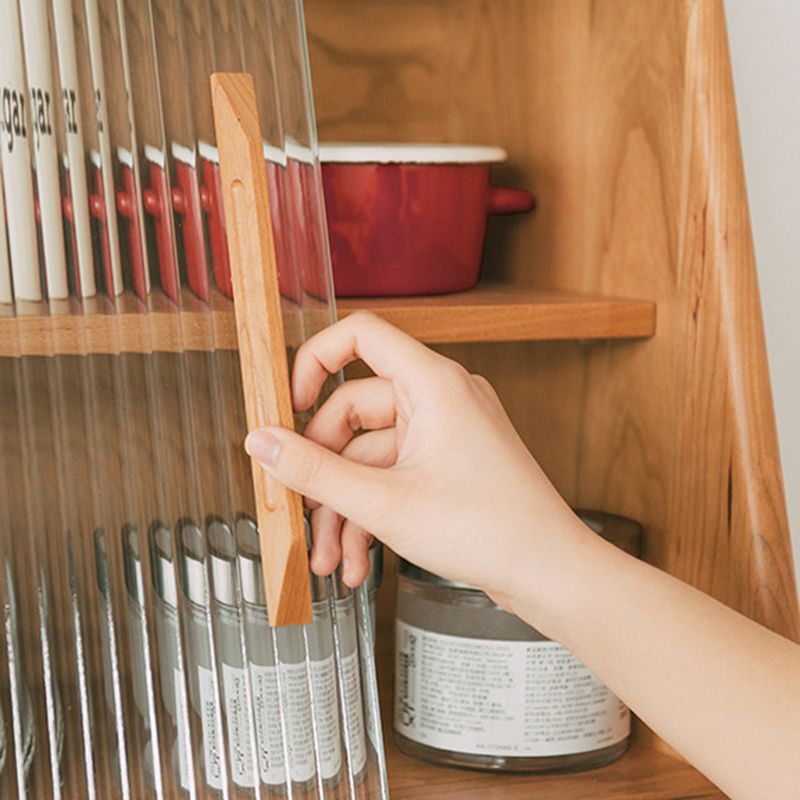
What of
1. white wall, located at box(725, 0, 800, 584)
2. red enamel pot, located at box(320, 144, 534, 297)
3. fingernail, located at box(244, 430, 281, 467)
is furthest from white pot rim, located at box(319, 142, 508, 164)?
white wall, located at box(725, 0, 800, 584)

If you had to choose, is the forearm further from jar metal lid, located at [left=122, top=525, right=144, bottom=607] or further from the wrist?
jar metal lid, located at [left=122, top=525, right=144, bottom=607]

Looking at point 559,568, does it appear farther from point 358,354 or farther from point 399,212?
point 399,212

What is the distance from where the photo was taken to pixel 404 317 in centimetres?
82

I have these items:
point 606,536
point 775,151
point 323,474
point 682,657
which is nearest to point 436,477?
point 323,474

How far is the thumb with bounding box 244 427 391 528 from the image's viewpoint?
2.16ft

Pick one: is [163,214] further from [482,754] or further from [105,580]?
[482,754]

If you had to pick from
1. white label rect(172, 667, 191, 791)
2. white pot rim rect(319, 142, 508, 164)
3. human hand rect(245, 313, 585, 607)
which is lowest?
white label rect(172, 667, 191, 791)

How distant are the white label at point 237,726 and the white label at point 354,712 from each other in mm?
60

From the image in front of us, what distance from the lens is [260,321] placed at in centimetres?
69

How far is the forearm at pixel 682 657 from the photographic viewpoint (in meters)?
0.67

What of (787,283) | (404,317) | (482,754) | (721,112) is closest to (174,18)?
(404,317)

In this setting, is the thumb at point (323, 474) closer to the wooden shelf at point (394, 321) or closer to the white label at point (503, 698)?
the wooden shelf at point (394, 321)

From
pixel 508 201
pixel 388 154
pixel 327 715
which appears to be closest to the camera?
pixel 327 715

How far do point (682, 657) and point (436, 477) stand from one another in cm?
16
